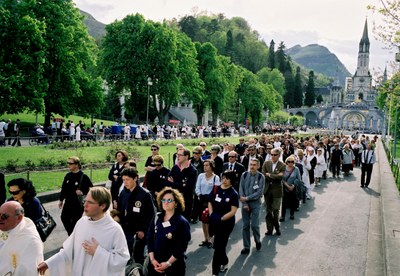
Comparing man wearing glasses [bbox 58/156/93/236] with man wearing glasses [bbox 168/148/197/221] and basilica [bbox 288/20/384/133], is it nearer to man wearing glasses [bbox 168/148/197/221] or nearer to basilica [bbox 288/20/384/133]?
man wearing glasses [bbox 168/148/197/221]

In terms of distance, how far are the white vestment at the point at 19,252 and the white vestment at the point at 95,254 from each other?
0.17 meters

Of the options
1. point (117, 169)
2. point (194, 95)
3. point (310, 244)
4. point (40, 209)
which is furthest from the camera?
point (194, 95)

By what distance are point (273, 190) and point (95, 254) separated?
6.53 metres

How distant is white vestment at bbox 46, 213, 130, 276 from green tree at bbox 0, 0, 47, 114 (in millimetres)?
25015

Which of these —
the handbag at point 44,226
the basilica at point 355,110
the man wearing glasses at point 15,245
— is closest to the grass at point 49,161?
the handbag at point 44,226

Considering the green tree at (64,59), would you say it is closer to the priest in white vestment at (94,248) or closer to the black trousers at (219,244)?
the black trousers at (219,244)


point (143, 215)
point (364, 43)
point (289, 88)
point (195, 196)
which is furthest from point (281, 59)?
point (143, 215)

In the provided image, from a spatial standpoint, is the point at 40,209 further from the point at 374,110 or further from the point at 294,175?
the point at 374,110

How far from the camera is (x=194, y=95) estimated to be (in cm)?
4991

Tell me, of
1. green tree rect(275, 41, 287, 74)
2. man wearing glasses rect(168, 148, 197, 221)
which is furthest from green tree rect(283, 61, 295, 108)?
man wearing glasses rect(168, 148, 197, 221)

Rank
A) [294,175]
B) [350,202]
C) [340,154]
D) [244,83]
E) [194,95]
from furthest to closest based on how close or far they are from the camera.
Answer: [244,83] < [194,95] < [340,154] < [350,202] < [294,175]

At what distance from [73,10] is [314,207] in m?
29.2

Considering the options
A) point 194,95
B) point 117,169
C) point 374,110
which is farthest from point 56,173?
point 374,110

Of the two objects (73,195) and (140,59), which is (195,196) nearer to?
(73,195)
